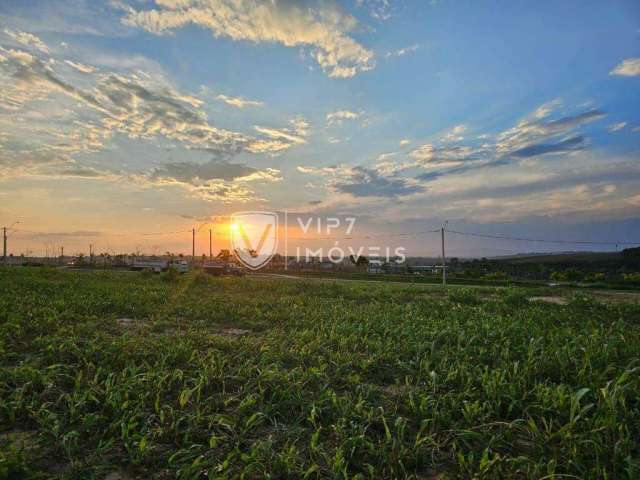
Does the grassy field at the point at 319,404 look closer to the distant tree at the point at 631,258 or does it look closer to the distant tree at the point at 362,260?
the distant tree at the point at 631,258

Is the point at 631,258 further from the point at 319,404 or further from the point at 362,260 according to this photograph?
the point at 319,404

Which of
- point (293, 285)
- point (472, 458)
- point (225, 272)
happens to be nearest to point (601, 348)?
point (472, 458)

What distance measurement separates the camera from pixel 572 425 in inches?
101

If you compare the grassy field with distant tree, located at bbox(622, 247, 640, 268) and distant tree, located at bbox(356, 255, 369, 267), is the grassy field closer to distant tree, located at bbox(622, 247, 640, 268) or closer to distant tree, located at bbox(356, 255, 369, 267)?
distant tree, located at bbox(622, 247, 640, 268)

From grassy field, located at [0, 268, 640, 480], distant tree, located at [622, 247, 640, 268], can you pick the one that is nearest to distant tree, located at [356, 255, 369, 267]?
distant tree, located at [622, 247, 640, 268]

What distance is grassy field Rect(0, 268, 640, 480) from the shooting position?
2273 millimetres

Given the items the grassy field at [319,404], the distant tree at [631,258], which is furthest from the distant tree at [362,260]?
the grassy field at [319,404]

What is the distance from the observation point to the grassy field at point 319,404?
7.46 ft

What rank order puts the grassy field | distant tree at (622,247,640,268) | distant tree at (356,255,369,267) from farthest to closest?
distant tree at (356,255,369,267), distant tree at (622,247,640,268), the grassy field

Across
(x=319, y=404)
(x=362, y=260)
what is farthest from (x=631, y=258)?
(x=319, y=404)

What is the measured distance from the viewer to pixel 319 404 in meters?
3.03

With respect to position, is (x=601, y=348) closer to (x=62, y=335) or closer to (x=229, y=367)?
(x=229, y=367)

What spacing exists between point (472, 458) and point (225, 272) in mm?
28302

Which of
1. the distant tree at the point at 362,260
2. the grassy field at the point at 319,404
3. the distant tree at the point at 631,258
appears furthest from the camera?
the distant tree at the point at 362,260
